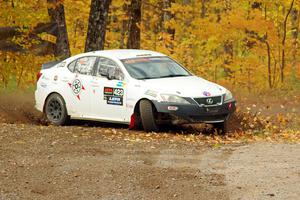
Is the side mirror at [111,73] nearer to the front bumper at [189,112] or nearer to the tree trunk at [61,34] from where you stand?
the front bumper at [189,112]

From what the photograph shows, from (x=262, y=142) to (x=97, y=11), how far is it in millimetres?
7861

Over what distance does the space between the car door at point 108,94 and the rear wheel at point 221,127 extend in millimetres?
1914

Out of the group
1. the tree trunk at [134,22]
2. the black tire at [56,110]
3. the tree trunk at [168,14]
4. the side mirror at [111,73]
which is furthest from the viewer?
the tree trunk at [168,14]

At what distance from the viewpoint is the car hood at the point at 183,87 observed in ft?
39.0

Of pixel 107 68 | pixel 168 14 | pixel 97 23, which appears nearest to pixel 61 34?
pixel 97 23

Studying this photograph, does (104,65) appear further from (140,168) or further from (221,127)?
(140,168)

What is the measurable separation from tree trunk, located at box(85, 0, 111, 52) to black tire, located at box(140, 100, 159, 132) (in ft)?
18.2

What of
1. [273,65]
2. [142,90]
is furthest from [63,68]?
[273,65]

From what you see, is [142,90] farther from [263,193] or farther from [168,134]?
[263,193]

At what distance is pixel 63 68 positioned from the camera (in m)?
13.9

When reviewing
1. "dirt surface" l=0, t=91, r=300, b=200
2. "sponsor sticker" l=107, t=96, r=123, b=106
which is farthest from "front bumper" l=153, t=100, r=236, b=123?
"sponsor sticker" l=107, t=96, r=123, b=106

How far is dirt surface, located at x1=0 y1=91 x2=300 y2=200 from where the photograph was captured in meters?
7.50

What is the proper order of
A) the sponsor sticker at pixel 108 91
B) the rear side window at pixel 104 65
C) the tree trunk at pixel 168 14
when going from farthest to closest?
1. the tree trunk at pixel 168 14
2. the rear side window at pixel 104 65
3. the sponsor sticker at pixel 108 91

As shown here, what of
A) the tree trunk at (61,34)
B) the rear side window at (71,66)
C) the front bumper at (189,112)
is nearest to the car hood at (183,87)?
the front bumper at (189,112)
